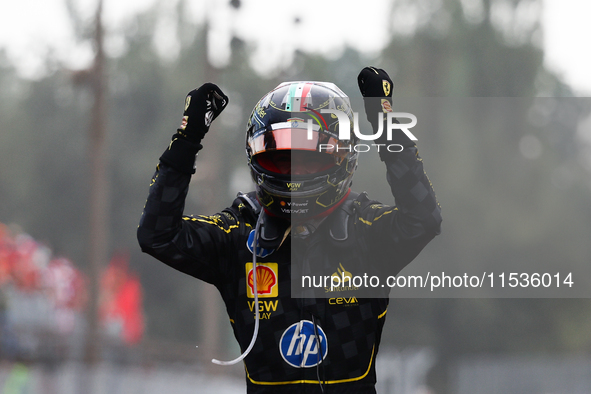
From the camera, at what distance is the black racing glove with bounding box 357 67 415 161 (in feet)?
9.02

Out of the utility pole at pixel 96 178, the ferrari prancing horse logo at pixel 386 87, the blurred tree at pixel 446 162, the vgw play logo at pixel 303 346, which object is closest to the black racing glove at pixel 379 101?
the ferrari prancing horse logo at pixel 386 87

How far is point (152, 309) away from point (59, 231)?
6.26 m

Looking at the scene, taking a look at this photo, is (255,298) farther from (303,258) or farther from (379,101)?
(379,101)

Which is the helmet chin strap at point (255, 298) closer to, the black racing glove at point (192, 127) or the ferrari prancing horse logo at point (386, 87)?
the black racing glove at point (192, 127)

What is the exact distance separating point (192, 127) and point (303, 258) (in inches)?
30.4

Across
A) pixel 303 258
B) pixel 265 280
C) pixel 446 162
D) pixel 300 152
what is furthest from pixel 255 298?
pixel 446 162

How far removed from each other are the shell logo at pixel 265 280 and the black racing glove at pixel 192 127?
531mm

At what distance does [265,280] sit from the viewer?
2.91m

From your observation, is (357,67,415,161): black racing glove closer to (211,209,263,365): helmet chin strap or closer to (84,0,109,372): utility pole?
(211,209,263,365): helmet chin strap

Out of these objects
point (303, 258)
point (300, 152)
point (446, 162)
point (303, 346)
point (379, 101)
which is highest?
point (446, 162)

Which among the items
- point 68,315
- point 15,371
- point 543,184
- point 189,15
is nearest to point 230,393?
point 15,371

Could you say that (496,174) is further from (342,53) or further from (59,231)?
(59,231)

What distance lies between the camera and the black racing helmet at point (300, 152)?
9.72 ft

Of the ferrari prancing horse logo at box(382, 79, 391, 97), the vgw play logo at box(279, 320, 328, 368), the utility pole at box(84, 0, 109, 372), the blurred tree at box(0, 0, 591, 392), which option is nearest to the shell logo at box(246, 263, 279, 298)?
the vgw play logo at box(279, 320, 328, 368)
